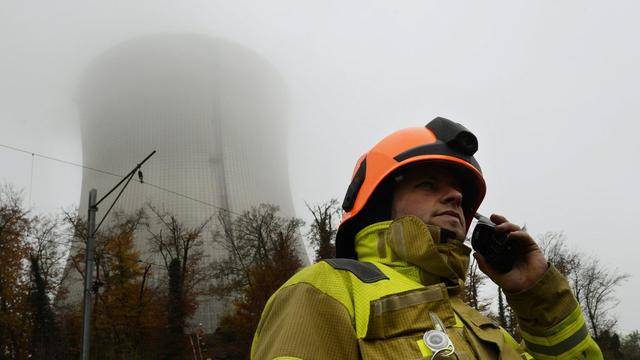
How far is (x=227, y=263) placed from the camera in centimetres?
3588

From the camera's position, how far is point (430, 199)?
222 centimetres

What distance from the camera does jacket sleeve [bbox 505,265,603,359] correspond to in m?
2.18

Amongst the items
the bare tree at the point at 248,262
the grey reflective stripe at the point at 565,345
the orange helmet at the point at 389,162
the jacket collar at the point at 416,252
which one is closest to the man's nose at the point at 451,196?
the orange helmet at the point at 389,162

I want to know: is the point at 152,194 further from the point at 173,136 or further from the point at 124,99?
the point at 124,99

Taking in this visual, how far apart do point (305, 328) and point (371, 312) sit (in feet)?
0.73

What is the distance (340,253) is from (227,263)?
34.5 meters

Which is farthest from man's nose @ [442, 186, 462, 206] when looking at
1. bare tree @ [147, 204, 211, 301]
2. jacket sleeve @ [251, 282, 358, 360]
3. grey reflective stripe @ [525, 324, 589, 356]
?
bare tree @ [147, 204, 211, 301]

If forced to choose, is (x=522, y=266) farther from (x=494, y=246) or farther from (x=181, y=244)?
(x=181, y=244)

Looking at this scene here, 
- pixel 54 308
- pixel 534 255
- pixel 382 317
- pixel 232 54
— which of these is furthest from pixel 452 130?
pixel 232 54

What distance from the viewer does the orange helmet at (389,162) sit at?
2.22 metres

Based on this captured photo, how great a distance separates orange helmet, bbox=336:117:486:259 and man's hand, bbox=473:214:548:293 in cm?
31

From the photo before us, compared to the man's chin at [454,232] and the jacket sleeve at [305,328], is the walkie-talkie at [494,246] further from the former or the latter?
the jacket sleeve at [305,328]

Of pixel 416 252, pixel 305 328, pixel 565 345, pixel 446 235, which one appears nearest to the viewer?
pixel 305 328

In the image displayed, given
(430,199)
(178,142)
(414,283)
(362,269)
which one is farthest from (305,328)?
(178,142)
